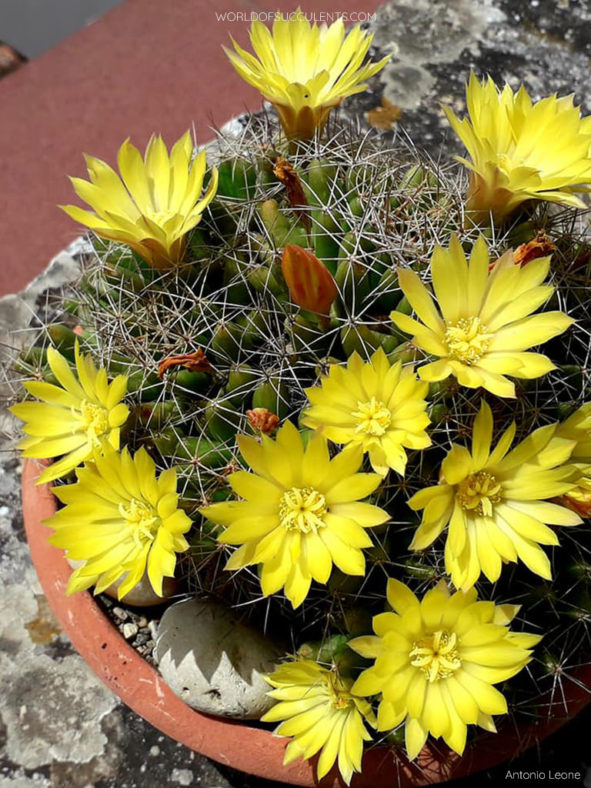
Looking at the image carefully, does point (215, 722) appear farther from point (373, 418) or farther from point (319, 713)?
point (373, 418)

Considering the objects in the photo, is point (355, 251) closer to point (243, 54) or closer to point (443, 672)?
point (243, 54)

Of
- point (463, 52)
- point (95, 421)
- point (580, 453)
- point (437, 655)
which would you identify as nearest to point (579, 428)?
point (580, 453)

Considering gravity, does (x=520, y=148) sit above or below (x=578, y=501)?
above

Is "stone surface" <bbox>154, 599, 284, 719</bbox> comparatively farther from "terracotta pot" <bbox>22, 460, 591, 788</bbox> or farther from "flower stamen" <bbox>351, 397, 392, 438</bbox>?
"flower stamen" <bbox>351, 397, 392, 438</bbox>

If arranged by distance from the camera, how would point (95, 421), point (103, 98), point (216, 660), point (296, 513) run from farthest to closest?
point (103, 98) → point (216, 660) → point (95, 421) → point (296, 513)

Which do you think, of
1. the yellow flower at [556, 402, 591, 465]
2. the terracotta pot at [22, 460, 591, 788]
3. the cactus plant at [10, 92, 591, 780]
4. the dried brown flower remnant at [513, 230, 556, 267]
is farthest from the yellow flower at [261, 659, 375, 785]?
the dried brown flower remnant at [513, 230, 556, 267]

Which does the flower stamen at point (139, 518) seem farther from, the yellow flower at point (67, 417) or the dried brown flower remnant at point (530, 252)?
the dried brown flower remnant at point (530, 252)

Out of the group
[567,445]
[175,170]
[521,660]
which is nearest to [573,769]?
[521,660]
